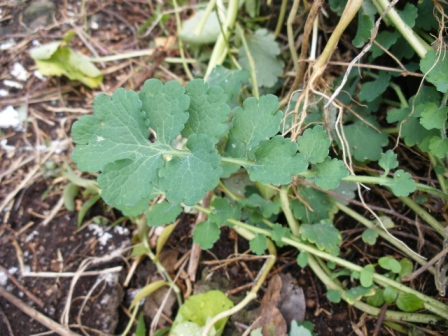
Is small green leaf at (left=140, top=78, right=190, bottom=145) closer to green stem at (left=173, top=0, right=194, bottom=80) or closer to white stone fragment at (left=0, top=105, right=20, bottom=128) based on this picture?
green stem at (left=173, top=0, right=194, bottom=80)

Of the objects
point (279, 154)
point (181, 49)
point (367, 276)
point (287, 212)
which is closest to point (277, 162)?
point (279, 154)

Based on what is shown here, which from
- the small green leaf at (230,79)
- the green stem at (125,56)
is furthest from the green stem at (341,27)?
the green stem at (125,56)

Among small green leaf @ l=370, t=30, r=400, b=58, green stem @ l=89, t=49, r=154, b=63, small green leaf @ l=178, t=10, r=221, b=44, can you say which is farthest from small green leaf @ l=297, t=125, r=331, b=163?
green stem @ l=89, t=49, r=154, b=63

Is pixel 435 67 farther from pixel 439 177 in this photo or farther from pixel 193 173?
pixel 193 173

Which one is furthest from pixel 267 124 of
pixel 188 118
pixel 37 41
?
A: pixel 37 41

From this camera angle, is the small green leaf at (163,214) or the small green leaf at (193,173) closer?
the small green leaf at (193,173)

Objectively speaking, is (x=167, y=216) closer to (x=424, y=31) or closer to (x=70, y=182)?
(x=70, y=182)

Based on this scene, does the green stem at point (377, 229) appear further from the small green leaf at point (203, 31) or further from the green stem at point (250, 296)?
the small green leaf at point (203, 31)
